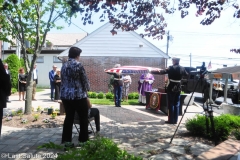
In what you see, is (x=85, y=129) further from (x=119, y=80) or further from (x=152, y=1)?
(x=119, y=80)

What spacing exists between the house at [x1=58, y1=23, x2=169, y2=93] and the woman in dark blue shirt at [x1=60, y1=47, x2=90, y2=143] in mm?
15854

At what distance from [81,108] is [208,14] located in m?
3.77

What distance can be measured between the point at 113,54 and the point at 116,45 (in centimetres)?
79

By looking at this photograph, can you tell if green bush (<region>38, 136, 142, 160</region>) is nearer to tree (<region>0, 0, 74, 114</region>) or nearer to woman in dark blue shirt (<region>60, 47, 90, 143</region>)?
woman in dark blue shirt (<region>60, 47, 90, 143</region>)

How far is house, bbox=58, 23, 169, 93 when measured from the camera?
20203 millimetres

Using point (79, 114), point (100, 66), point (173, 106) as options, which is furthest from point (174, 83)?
point (100, 66)

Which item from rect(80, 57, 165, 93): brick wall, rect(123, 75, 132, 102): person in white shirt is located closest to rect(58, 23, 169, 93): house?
rect(80, 57, 165, 93): brick wall

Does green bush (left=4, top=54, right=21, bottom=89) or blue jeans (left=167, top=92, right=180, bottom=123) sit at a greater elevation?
green bush (left=4, top=54, right=21, bottom=89)

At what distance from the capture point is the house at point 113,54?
20203mm

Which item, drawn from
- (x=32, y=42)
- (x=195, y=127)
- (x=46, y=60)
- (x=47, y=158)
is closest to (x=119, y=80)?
(x=32, y=42)

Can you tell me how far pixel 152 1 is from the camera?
5.85m

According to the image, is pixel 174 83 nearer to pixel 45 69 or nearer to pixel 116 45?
pixel 116 45

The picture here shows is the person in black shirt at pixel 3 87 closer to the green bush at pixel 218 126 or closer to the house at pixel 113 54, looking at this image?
the green bush at pixel 218 126

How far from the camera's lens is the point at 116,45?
805 inches
